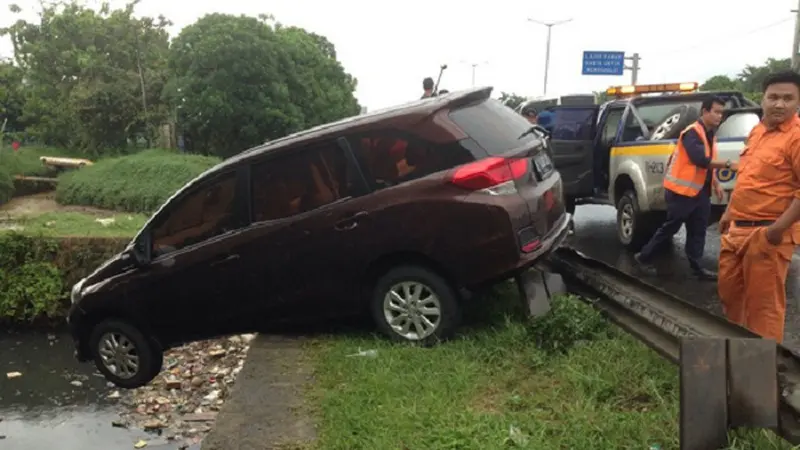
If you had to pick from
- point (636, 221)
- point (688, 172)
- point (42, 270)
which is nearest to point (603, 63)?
point (636, 221)

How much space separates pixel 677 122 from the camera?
770 cm

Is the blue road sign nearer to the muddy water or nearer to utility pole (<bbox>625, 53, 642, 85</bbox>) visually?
utility pole (<bbox>625, 53, 642, 85</bbox>)

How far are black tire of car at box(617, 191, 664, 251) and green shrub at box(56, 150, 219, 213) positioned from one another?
1244 cm

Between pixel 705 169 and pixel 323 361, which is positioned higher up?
pixel 705 169

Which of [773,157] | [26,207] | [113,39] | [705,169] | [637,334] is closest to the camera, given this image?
[773,157]

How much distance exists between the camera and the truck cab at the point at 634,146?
25.0 feet

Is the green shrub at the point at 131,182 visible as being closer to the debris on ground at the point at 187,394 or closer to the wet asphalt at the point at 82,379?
the wet asphalt at the point at 82,379

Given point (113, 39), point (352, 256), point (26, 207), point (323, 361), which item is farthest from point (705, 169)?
point (113, 39)

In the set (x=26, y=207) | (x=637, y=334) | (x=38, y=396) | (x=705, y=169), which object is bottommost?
(x=38, y=396)

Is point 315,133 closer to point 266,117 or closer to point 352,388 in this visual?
point 352,388

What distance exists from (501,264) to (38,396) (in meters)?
7.51

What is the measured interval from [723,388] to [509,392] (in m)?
1.27

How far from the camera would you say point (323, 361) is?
15.4 feet

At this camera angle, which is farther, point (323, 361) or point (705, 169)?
point (705, 169)
